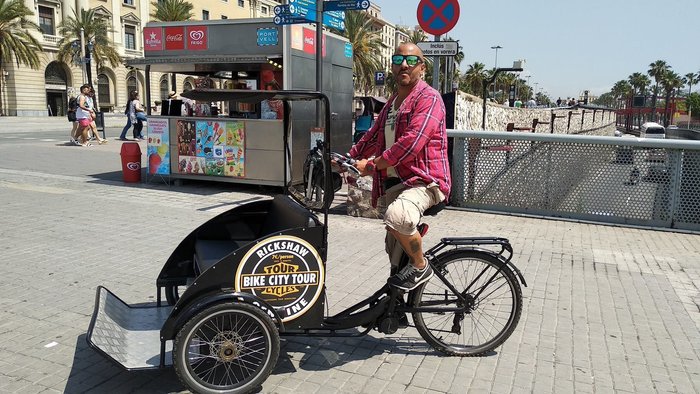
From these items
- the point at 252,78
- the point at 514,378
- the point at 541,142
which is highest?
the point at 252,78

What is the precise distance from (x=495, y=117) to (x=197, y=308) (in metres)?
14.1

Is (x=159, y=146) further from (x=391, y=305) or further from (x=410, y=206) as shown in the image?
(x=410, y=206)

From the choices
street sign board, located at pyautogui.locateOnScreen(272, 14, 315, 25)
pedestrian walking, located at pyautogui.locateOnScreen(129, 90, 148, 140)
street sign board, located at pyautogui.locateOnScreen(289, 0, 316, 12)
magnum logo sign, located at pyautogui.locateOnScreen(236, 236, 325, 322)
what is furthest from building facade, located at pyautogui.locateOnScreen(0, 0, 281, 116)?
magnum logo sign, located at pyautogui.locateOnScreen(236, 236, 325, 322)

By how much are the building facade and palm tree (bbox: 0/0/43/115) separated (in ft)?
12.0

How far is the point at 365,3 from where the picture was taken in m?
7.26

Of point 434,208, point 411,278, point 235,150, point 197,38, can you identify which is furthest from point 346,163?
point 197,38

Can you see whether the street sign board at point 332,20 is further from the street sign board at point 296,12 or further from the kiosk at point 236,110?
the kiosk at point 236,110

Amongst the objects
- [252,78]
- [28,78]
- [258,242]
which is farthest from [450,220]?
[28,78]

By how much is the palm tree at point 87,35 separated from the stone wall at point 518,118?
41229mm

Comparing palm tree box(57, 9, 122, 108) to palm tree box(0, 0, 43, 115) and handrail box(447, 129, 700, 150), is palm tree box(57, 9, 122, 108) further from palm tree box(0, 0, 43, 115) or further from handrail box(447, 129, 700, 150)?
handrail box(447, 129, 700, 150)

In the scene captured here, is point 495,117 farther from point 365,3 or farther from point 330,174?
point 330,174

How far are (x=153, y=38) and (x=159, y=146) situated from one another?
82.2 inches

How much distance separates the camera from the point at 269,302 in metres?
3.12

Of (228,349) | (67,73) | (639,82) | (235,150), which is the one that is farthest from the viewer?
(639,82)
